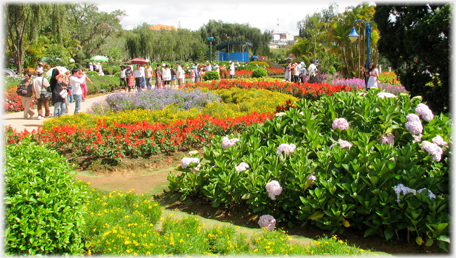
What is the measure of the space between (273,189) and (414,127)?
175 centimetres

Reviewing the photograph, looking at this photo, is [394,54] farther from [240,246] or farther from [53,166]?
[53,166]

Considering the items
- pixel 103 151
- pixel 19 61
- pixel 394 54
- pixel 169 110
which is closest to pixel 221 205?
pixel 103 151

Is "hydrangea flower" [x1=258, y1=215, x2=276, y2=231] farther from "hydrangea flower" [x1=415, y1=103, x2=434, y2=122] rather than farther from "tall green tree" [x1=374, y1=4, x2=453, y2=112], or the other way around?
"tall green tree" [x1=374, y1=4, x2=453, y2=112]

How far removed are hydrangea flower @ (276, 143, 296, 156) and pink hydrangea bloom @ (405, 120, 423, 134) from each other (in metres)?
1.29

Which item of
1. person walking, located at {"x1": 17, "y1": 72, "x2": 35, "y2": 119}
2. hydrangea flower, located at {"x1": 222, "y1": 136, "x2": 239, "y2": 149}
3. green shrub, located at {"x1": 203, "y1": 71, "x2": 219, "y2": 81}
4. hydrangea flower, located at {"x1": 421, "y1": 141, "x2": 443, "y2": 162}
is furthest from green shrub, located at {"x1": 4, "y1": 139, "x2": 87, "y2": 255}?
green shrub, located at {"x1": 203, "y1": 71, "x2": 219, "y2": 81}

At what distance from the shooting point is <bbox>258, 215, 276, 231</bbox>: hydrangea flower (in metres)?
Answer: 3.56

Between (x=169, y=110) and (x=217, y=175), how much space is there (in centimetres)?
447

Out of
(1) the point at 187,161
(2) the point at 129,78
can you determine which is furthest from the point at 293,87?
(1) the point at 187,161

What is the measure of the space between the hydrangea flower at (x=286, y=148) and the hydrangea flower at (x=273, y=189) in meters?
0.50

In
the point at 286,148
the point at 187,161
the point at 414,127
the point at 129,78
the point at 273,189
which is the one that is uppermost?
the point at 129,78

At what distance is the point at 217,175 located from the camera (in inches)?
159

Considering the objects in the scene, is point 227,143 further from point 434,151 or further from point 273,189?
point 434,151

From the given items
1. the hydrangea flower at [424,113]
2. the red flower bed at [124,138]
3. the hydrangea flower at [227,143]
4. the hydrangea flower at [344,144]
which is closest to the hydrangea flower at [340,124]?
the hydrangea flower at [344,144]

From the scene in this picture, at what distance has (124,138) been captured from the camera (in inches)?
229
